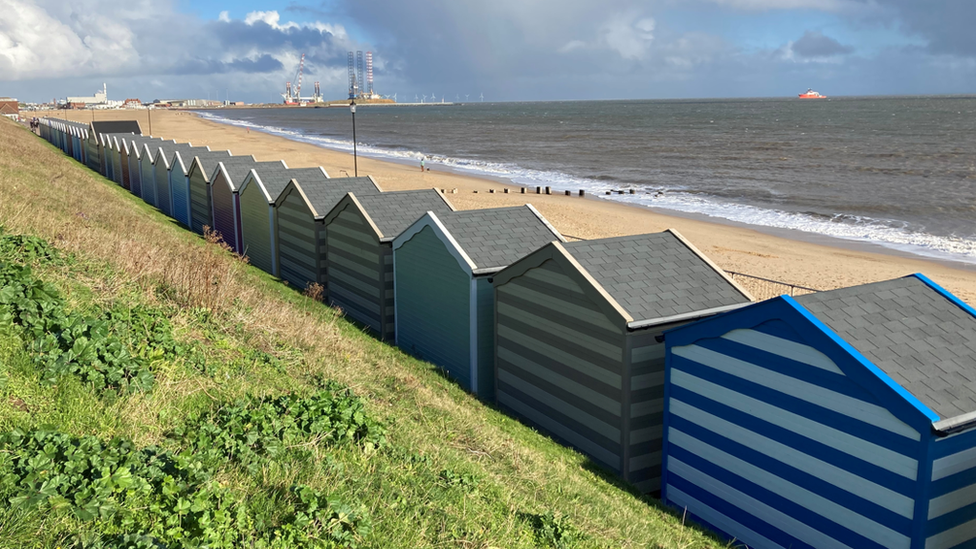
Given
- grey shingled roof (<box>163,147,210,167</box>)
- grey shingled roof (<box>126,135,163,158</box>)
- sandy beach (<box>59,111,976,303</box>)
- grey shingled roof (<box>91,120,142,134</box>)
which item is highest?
grey shingled roof (<box>91,120,142,134</box>)

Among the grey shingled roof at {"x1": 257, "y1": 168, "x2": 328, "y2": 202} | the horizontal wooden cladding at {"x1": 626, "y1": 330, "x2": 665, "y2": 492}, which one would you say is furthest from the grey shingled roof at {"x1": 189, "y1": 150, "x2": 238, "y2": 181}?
the horizontal wooden cladding at {"x1": 626, "y1": 330, "x2": 665, "y2": 492}

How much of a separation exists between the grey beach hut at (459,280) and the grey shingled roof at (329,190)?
381 centimetres

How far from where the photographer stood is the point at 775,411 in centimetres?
700

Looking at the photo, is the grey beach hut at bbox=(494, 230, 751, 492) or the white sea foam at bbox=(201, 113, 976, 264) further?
the white sea foam at bbox=(201, 113, 976, 264)

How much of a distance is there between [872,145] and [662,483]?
80.4m

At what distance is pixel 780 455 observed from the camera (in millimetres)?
7008

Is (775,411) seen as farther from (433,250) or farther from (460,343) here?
(433,250)

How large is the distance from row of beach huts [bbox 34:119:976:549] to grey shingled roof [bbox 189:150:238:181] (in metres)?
10.9

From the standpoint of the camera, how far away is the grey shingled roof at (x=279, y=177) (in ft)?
63.1

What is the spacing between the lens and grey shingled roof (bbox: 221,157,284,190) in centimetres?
2100

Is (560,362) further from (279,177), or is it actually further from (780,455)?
(279,177)

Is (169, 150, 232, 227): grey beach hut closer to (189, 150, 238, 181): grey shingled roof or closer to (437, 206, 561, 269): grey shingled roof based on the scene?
(189, 150, 238, 181): grey shingled roof

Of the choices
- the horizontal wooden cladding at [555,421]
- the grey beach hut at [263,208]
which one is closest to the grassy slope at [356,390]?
the horizontal wooden cladding at [555,421]

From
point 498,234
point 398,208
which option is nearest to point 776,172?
point 398,208
